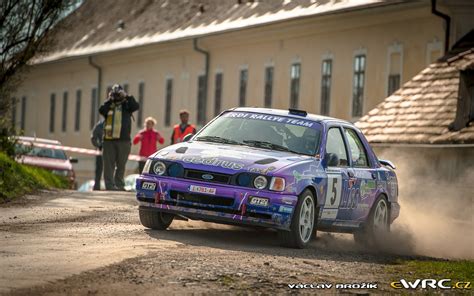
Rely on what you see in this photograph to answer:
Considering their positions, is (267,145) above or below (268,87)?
below

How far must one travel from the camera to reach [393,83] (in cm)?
4169

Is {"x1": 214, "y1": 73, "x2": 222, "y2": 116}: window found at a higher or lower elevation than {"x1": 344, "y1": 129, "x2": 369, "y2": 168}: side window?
higher

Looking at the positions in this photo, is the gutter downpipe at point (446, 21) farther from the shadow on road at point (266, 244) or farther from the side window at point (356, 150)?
the shadow on road at point (266, 244)

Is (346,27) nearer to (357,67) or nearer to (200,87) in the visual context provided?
(357,67)

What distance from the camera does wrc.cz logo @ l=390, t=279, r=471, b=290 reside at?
12727 mm

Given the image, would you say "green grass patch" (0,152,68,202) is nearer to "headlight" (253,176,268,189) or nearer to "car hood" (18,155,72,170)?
"headlight" (253,176,268,189)

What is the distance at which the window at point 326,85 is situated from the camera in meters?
45.9

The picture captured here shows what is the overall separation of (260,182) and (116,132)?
13904mm

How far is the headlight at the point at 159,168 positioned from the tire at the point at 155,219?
467mm

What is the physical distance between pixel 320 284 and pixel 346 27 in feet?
A: 107

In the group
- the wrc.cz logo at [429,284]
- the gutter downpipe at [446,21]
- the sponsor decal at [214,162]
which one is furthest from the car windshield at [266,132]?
the gutter downpipe at [446,21]

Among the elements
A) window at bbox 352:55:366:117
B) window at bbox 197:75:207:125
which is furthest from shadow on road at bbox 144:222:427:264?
window at bbox 197:75:207:125

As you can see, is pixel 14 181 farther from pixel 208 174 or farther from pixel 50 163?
pixel 50 163

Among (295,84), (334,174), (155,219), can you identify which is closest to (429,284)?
(334,174)
